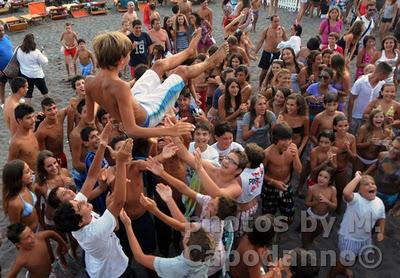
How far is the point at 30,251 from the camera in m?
3.92

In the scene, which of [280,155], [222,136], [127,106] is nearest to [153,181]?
[222,136]

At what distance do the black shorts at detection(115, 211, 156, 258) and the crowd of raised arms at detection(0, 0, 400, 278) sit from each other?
0.04 feet

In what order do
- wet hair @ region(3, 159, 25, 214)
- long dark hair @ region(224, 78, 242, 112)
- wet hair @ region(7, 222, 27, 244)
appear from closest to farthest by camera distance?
1. wet hair @ region(7, 222, 27, 244)
2. wet hair @ region(3, 159, 25, 214)
3. long dark hair @ region(224, 78, 242, 112)

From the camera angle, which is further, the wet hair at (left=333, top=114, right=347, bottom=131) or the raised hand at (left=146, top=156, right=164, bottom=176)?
the wet hair at (left=333, top=114, right=347, bottom=131)

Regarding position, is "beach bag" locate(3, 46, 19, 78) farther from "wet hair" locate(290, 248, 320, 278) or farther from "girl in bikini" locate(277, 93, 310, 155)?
"wet hair" locate(290, 248, 320, 278)

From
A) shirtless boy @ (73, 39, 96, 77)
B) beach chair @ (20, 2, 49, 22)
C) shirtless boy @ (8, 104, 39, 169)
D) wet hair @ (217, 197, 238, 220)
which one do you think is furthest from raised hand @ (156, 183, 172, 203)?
beach chair @ (20, 2, 49, 22)

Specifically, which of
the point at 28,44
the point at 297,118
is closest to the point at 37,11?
the point at 28,44

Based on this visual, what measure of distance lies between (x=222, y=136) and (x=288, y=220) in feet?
4.41

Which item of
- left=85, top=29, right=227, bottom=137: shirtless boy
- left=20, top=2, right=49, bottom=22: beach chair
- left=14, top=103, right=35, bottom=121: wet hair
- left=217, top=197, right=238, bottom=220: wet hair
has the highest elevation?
left=85, top=29, right=227, bottom=137: shirtless boy

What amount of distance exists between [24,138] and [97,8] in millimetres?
14176

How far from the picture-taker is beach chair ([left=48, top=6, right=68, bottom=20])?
16.9m

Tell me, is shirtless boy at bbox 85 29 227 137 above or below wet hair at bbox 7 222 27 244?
above

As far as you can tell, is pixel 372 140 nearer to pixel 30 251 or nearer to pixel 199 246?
pixel 199 246

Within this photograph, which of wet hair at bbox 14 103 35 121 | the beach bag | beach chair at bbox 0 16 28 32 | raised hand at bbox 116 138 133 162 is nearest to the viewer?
raised hand at bbox 116 138 133 162
